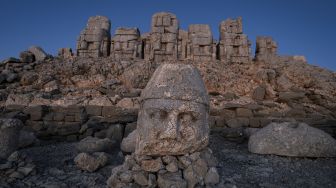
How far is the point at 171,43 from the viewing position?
49.8 feet

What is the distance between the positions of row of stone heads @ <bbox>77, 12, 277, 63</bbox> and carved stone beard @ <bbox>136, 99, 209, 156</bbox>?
10.6 meters

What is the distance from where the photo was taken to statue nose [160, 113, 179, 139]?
4.32 m

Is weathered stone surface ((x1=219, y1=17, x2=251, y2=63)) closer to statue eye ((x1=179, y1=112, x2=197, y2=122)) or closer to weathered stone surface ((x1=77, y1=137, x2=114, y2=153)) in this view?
weathered stone surface ((x1=77, y1=137, x2=114, y2=153))

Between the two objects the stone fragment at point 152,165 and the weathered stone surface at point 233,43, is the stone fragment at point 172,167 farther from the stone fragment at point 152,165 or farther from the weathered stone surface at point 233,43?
the weathered stone surface at point 233,43

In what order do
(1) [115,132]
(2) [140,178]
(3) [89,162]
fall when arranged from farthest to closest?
(1) [115,132] → (3) [89,162] → (2) [140,178]

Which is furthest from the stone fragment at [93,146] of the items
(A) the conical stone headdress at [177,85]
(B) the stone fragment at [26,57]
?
(B) the stone fragment at [26,57]

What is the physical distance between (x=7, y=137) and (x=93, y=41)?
405 inches

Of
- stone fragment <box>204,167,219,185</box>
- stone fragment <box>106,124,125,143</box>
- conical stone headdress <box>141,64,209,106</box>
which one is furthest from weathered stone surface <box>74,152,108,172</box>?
stone fragment <box>106,124,125,143</box>

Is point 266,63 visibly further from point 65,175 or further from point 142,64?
point 65,175

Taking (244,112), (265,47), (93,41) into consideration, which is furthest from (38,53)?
(265,47)

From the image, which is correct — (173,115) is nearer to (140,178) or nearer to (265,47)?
(140,178)

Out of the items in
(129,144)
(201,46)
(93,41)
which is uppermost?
(93,41)

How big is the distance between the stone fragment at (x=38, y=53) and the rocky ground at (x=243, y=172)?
33.2 feet

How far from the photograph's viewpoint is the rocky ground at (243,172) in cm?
472
